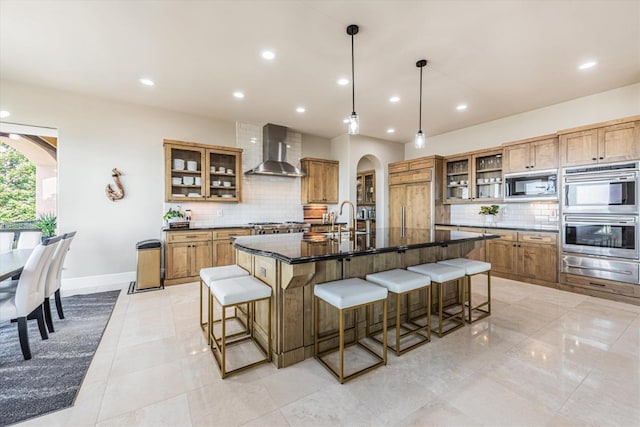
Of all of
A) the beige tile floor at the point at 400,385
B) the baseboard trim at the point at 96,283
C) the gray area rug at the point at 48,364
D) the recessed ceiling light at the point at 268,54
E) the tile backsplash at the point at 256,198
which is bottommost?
the beige tile floor at the point at 400,385

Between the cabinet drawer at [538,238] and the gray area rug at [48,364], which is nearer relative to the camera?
the gray area rug at [48,364]

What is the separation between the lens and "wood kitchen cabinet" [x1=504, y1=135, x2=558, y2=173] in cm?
425

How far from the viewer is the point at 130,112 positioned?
14.7 feet

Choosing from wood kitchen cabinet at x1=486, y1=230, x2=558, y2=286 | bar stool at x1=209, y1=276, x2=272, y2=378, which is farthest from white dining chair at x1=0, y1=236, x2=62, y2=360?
wood kitchen cabinet at x1=486, y1=230, x2=558, y2=286

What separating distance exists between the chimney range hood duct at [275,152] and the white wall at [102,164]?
4.86 feet

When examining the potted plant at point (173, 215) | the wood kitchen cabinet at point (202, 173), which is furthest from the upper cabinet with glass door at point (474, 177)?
the potted plant at point (173, 215)

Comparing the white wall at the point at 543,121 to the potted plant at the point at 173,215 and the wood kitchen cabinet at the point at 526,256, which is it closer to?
the wood kitchen cabinet at the point at 526,256

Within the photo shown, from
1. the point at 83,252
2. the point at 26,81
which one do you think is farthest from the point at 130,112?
the point at 83,252

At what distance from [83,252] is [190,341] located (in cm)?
315

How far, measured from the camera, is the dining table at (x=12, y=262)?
1.96 metres

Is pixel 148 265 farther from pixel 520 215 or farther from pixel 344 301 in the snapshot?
pixel 520 215

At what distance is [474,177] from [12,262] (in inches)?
265

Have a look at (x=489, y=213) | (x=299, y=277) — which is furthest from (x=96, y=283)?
(x=489, y=213)

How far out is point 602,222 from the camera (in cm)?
364
